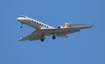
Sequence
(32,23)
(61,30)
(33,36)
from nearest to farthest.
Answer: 1. (32,23)
2. (61,30)
3. (33,36)

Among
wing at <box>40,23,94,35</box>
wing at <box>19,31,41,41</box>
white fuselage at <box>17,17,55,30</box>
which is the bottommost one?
wing at <box>19,31,41,41</box>

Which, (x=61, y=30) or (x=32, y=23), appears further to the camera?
(x=61, y=30)

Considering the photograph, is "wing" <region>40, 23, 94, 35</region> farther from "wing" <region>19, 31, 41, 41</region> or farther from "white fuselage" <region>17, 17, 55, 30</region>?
"wing" <region>19, 31, 41, 41</region>

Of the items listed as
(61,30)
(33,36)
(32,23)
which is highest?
(32,23)

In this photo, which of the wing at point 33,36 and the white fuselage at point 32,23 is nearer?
the white fuselage at point 32,23

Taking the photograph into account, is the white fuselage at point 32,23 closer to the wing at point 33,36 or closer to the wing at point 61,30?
the wing at point 61,30

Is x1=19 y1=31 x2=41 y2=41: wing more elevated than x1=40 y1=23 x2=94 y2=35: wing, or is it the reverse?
x1=40 y1=23 x2=94 y2=35: wing

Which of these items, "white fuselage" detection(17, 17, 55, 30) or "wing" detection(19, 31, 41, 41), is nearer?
"white fuselage" detection(17, 17, 55, 30)

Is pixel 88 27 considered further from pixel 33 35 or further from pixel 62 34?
pixel 33 35

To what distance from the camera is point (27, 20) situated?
6800 centimetres

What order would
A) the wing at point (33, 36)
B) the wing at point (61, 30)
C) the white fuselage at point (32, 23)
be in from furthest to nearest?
the wing at point (33, 36), the wing at point (61, 30), the white fuselage at point (32, 23)

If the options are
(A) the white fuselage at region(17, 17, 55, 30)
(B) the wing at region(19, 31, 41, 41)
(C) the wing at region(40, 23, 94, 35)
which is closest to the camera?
(A) the white fuselage at region(17, 17, 55, 30)

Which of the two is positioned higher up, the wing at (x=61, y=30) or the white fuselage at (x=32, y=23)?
the white fuselage at (x=32, y=23)

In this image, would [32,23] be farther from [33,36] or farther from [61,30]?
[61,30]
